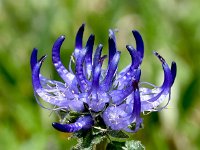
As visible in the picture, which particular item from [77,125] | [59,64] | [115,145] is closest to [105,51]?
[59,64]

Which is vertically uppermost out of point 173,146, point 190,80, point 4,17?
point 4,17

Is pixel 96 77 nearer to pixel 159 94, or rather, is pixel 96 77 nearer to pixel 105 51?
pixel 159 94

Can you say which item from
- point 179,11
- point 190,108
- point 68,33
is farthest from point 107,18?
point 190,108

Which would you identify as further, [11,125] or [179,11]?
[179,11]

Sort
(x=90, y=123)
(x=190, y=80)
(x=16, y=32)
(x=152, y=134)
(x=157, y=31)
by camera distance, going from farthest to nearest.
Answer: (x=16, y=32) < (x=157, y=31) < (x=190, y=80) < (x=152, y=134) < (x=90, y=123)

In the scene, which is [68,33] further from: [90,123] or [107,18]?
[90,123]

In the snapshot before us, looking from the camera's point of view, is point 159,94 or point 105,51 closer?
point 159,94

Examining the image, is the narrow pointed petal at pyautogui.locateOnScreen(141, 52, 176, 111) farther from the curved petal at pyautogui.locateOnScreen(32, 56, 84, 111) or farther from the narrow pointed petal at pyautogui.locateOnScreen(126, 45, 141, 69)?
the curved petal at pyautogui.locateOnScreen(32, 56, 84, 111)
